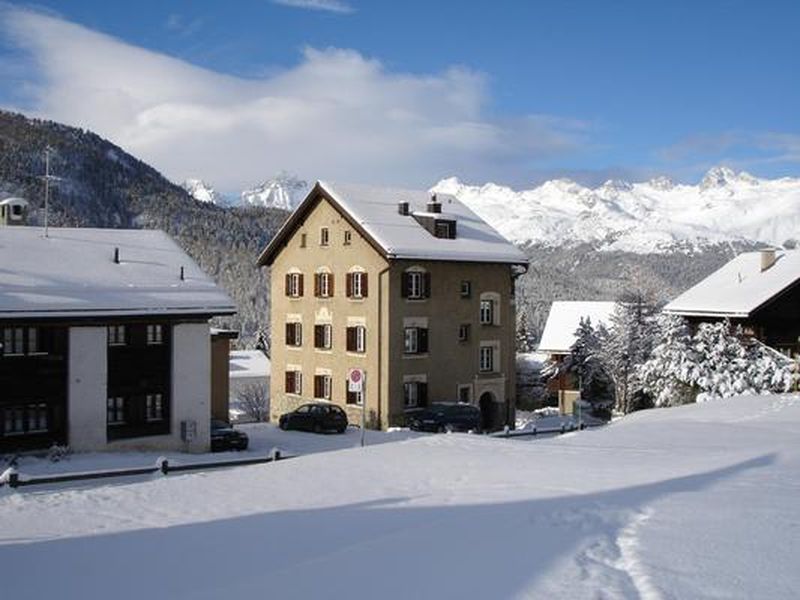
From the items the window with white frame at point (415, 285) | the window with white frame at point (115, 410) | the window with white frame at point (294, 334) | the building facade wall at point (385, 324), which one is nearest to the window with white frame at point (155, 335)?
the window with white frame at point (115, 410)

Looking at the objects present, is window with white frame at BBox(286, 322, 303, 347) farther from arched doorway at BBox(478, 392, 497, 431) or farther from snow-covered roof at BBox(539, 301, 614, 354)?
snow-covered roof at BBox(539, 301, 614, 354)

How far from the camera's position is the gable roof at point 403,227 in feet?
128

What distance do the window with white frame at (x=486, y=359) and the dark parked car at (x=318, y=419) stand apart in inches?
361

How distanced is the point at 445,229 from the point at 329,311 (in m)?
6.99

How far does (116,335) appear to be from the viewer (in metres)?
28.7

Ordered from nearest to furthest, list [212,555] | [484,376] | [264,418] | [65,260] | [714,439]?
1. [212,555]
2. [714,439]
3. [65,260]
4. [484,376]
5. [264,418]

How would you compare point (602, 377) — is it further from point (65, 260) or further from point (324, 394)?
point (65, 260)

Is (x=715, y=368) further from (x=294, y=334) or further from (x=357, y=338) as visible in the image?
(x=294, y=334)

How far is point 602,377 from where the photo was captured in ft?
193

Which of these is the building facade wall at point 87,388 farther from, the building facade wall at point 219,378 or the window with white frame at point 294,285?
the window with white frame at point 294,285

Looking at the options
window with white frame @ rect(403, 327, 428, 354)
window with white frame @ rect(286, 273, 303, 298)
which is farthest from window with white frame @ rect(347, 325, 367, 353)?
window with white frame @ rect(286, 273, 303, 298)

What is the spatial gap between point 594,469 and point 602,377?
44.0 metres

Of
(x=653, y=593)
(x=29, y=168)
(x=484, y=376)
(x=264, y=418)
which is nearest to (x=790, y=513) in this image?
(x=653, y=593)

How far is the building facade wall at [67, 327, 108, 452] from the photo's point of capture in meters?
27.4
